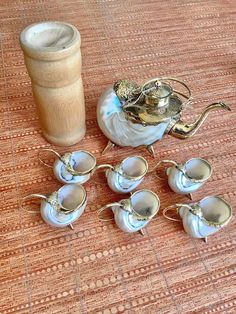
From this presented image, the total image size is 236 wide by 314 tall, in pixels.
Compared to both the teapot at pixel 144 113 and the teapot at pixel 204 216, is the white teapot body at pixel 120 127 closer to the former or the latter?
the teapot at pixel 144 113

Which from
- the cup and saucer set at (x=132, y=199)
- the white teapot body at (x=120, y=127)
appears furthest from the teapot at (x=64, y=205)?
the white teapot body at (x=120, y=127)

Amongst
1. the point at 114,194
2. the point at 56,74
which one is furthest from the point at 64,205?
the point at 56,74

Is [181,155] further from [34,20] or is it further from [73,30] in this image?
[34,20]

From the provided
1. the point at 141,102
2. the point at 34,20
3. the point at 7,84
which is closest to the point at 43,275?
the point at 141,102

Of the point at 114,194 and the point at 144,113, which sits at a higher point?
the point at 144,113

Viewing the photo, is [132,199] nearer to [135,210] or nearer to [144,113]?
[135,210]

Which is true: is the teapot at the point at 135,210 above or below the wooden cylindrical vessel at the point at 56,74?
below

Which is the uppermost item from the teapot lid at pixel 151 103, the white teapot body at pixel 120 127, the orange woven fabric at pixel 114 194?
the teapot lid at pixel 151 103
